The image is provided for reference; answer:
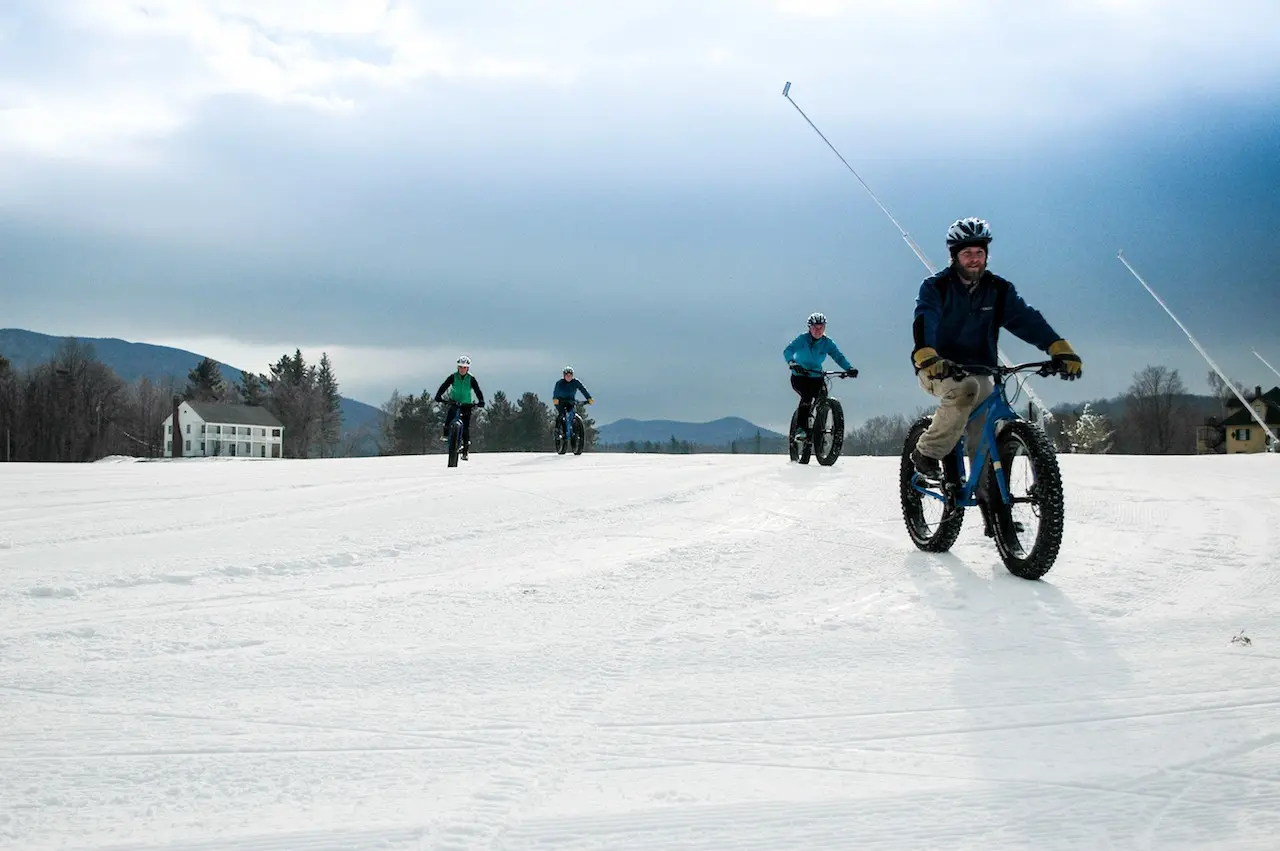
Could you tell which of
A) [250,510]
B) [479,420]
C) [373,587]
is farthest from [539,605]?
[479,420]

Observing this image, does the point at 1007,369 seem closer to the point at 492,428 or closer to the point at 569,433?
the point at 569,433

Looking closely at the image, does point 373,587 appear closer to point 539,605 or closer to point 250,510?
point 539,605

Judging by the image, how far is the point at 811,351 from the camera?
45.0 ft

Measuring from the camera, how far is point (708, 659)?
359 cm

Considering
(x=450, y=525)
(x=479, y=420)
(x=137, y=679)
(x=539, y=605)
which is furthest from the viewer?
(x=479, y=420)

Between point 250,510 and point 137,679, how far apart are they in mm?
5367

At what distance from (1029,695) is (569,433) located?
698 inches

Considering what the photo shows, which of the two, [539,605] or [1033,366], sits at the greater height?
[1033,366]

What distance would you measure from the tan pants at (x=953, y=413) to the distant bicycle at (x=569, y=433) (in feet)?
48.9

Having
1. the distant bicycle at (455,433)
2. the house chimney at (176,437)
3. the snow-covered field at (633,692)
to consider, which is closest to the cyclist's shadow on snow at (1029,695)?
the snow-covered field at (633,692)

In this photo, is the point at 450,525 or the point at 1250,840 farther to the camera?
the point at 450,525

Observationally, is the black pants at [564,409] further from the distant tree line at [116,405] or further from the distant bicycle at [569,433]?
the distant tree line at [116,405]

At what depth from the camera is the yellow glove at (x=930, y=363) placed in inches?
210

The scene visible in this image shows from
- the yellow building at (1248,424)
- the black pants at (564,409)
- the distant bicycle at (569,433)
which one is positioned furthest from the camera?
the yellow building at (1248,424)
